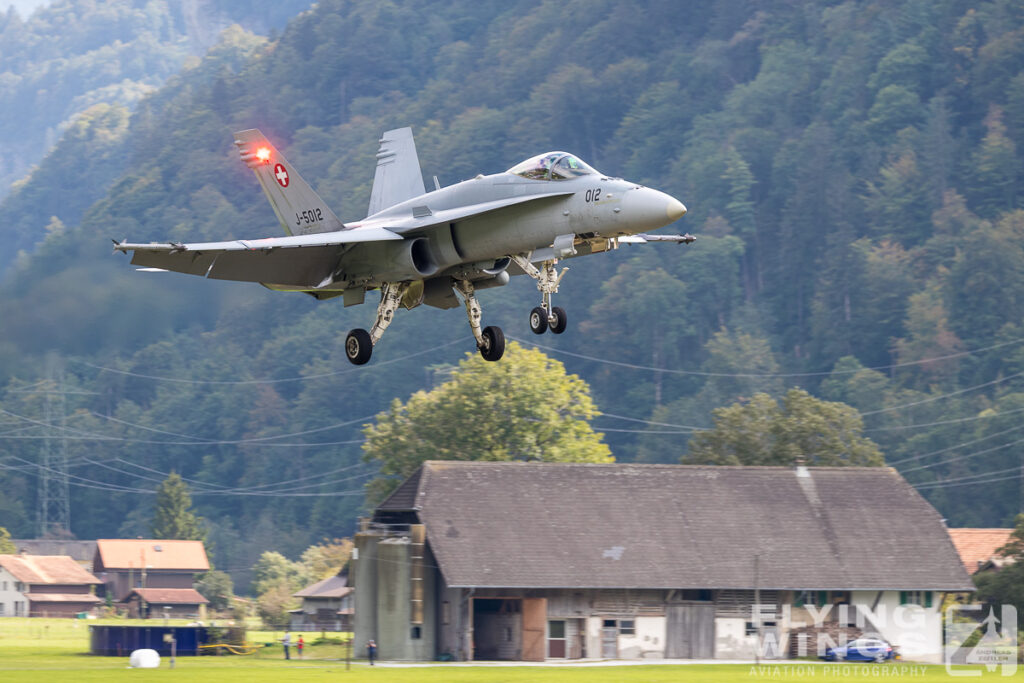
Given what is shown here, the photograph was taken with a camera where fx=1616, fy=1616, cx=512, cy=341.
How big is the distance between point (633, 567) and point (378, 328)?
2999cm

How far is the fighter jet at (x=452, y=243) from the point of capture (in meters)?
33.4

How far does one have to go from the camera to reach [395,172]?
135 ft

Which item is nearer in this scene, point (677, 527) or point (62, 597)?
point (677, 527)

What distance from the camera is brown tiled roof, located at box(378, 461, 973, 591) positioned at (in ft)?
208

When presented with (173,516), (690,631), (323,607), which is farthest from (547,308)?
(173,516)

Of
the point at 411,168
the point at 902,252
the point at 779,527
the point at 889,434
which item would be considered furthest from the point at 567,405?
the point at 902,252

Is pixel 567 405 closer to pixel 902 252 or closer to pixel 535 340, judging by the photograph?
pixel 535 340

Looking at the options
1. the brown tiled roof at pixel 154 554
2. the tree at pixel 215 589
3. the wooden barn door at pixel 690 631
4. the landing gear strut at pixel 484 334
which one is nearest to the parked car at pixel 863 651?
the wooden barn door at pixel 690 631

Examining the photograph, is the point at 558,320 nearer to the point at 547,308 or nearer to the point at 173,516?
the point at 547,308

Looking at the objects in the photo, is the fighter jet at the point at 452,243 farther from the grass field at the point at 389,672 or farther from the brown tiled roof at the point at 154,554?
the brown tiled roof at the point at 154,554

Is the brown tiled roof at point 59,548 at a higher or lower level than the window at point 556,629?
higher

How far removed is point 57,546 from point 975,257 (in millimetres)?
96860

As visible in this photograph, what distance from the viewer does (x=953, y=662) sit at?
62.0m

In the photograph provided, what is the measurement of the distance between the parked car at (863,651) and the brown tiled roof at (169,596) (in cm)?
6228
